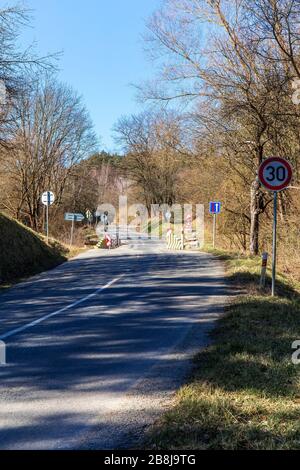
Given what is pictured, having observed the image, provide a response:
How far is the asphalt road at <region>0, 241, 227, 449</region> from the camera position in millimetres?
4551

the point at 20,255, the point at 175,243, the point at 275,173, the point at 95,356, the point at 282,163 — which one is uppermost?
the point at 282,163

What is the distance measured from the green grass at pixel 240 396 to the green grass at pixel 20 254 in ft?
35.0

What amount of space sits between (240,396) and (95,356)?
2.55m

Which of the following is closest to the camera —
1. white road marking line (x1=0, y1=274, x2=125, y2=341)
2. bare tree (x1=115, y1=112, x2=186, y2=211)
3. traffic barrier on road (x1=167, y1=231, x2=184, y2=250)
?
white road marking line (x1=0, y1=274, x2=125, y2=341)

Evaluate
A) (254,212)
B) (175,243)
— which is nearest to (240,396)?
(254,212)

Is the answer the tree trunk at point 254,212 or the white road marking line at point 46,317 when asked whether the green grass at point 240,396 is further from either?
the tree trunk at point 254,212

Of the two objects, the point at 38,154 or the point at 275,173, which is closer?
the point at 275,173

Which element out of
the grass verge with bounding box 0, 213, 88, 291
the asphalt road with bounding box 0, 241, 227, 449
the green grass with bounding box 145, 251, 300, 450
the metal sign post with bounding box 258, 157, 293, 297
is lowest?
the asphalt road with bounding box 0, 241, 227, 449

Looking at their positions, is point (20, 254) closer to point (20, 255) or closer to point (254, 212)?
point (20, 255)

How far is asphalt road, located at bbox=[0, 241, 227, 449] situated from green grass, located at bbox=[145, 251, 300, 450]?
292 millimetres

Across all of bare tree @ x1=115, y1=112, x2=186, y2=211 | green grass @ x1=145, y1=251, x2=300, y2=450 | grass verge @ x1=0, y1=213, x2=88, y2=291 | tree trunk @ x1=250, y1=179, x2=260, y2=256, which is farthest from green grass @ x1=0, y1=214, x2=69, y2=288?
bare tree @ x1=115, y1=112, x2=186, y2=211

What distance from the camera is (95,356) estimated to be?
22.7 feet

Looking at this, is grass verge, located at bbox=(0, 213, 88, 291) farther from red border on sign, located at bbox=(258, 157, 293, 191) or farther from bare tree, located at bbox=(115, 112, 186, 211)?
bare tree, located at bbox=(115, 112, 186, 211)

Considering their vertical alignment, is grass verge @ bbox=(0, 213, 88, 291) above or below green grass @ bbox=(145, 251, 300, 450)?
above
